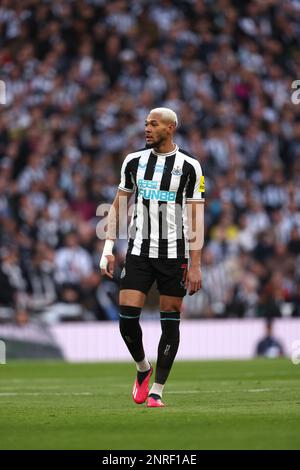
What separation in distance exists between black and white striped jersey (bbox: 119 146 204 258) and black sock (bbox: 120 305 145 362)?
472mm

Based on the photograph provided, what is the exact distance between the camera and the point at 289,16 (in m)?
26.7

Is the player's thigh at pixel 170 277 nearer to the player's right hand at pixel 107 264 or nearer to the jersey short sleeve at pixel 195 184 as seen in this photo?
the player's right hand at pixel 107 264

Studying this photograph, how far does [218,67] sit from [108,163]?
12.1ft

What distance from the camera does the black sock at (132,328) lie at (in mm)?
9453

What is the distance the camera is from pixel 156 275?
9.59 metres

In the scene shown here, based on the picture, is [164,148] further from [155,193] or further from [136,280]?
[136,280]

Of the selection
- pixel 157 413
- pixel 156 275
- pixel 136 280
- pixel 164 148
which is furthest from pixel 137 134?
pixel 157 413

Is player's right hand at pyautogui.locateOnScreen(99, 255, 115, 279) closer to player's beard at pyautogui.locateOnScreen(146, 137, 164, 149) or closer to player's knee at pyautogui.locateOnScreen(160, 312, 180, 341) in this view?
player's knee at pyautogui.locateOnScreen(160, 312, 180, 341)

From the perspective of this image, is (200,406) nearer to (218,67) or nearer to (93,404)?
(93,404)

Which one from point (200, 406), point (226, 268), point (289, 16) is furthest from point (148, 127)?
point (289, 16)

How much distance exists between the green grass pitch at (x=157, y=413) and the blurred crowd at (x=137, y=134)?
5.31m

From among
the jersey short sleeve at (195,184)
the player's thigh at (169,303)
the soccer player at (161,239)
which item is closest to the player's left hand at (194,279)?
the soccer player at (161,239)

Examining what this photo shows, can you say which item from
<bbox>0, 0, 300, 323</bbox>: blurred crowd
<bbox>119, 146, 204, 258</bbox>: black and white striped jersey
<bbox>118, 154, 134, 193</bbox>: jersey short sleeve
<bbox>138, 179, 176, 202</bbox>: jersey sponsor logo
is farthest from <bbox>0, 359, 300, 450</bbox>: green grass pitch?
<bbox>0, 0, 300, 323</bbox>: blurred crowd

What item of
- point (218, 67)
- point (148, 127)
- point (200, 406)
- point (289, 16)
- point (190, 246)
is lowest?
point (200, 406)
